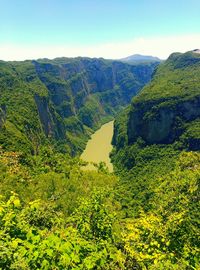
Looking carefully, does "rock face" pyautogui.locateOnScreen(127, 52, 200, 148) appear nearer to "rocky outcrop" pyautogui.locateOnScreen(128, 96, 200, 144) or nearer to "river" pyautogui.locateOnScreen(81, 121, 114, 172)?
"rocky outcrop" pyautogui.locateOnScreen(128, 96, 200, 144)

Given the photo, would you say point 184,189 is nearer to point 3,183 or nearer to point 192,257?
point 3,183

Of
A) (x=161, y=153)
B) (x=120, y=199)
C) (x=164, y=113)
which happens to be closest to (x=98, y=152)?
(x=164, y=113)

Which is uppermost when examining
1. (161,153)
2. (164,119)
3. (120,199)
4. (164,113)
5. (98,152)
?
(164,113)

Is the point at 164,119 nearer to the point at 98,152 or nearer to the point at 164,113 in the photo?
the point at 164,113

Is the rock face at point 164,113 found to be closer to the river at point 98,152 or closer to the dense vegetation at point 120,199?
the dense vegetation at point 120,199

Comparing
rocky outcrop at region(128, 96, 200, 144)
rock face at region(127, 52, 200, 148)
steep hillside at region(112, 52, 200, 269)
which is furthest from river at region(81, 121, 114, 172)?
rocky outcrop at region(128, 96, 200, 144)

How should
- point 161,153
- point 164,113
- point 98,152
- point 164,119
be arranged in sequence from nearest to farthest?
point 161,153, point 164,119, point 164,113, point 98,152

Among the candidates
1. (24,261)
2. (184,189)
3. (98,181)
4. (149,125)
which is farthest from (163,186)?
(24,261)

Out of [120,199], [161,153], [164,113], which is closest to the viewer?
[120,199]
